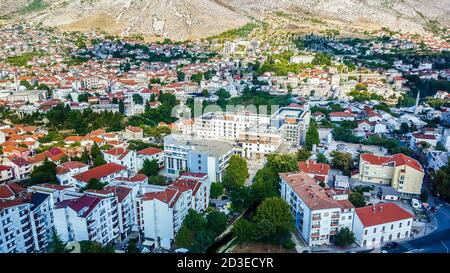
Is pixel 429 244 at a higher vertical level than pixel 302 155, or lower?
lower

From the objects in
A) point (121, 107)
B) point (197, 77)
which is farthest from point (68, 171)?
point (197, 77)

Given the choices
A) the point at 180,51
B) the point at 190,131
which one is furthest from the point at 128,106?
the point at 180,51

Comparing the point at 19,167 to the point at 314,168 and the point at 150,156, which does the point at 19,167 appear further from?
A: the point at 314,168

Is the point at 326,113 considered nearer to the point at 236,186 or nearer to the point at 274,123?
the point at 274,123

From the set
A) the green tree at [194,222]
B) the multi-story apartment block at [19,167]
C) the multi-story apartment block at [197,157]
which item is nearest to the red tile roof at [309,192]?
the multi-story apartment block at [197,157]

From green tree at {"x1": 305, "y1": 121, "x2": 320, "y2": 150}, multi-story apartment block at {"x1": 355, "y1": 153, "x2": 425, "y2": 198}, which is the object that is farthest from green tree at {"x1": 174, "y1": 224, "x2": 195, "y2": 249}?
green tree at {"x1": 305, "y1": 121, "x2": 320, "y2": 150}

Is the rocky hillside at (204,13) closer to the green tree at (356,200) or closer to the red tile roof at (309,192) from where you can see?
the red tile roof at (309,192)
